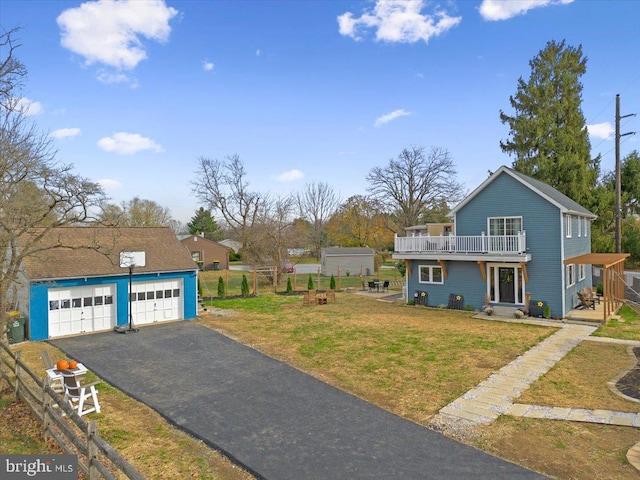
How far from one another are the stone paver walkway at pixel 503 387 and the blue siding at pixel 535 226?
428cm

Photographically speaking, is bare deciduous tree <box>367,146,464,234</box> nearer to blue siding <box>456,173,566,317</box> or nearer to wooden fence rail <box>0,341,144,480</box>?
blue siding <box>456,173,566,317</box>

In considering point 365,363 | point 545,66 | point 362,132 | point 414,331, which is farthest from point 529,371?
point 545,66

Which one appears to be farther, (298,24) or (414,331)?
(298,24)

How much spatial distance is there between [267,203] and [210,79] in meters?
29.8

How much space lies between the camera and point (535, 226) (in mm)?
18812

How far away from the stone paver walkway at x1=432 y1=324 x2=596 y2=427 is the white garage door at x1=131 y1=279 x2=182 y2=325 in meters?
14.0

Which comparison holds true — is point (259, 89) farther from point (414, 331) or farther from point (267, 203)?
point (267, 203)

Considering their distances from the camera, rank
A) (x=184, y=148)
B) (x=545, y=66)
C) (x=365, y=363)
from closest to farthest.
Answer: (x=365, y=363) < (x=184, y=148) < (x=545, y=66)

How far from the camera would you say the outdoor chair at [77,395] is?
8285mm

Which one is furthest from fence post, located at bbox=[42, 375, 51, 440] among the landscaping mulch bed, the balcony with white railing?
the balcony with white railing

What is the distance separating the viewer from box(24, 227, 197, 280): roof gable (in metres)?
15.4

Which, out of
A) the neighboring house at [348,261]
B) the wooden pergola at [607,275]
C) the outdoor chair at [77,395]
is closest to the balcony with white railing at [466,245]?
the wooden pergola at [607,275]

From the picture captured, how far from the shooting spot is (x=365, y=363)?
11.9 meters

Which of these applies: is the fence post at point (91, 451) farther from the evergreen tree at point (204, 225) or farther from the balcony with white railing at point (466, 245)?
the evergreen tree at point (204, 225)
